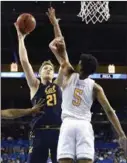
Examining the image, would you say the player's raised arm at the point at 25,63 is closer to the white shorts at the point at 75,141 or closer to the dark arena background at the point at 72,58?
the white shorts at the point at 75,141

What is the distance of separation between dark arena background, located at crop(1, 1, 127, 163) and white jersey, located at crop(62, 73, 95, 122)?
9.28m

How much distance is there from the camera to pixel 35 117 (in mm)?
4219

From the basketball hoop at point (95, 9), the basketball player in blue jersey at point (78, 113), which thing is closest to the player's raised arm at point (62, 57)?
the basketball player in blue jersey at point (78, 113)

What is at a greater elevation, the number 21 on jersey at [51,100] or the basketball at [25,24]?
the basketball at [25,24]

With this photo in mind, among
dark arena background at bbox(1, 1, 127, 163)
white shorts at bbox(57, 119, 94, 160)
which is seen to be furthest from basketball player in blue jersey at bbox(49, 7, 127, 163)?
dark arena background at bbox(1, 1, 127, 163)

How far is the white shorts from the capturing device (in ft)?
11.3

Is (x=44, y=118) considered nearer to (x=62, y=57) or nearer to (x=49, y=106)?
(x=49, y=106)

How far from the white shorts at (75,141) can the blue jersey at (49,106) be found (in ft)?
2.08

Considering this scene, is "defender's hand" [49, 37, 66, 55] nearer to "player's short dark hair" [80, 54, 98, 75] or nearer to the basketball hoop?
"player's short dark hair" [80, 54, 98, 75]

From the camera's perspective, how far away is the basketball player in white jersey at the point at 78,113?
11.4 ft

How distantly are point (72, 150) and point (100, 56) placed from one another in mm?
11991

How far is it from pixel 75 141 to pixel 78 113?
24 centimetres

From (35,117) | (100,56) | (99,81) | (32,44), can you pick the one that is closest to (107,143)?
(99,81)

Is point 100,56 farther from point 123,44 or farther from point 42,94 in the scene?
point 42,94
